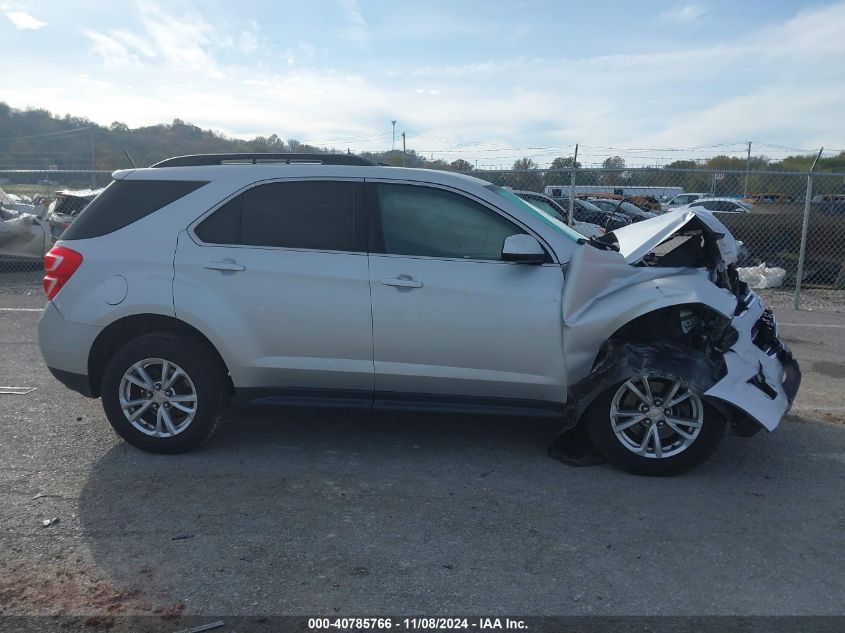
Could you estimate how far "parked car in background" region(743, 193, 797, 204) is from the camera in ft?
47.4

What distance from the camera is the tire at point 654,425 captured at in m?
4.39

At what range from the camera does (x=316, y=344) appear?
15.1 feet

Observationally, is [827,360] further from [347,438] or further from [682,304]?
[347,438]

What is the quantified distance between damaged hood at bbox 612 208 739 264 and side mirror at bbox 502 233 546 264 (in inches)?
25.4

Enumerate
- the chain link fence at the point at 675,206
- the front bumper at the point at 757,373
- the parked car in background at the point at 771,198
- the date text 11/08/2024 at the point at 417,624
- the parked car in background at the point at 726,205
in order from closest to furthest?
1. the date text 11/08/2024 at the point at 417,624
2. the front bumper at the point at 757,373
3. the chain link fence at the point at 675,206
4. the parked car in background at the point at 771,198
5. the parked car in background at the point at 726,205

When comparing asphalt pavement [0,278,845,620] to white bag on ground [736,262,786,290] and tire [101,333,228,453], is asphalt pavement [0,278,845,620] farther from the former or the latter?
white bag on ground [736,262,786,290]

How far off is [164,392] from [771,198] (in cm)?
1555

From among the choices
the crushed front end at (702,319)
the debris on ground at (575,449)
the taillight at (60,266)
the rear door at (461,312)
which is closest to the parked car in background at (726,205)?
the crushed front end at (702,319)

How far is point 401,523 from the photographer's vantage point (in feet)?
12.8

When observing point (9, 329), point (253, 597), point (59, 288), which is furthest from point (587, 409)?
point (9, 329)

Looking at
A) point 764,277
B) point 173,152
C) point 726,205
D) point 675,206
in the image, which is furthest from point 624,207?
point 173,152

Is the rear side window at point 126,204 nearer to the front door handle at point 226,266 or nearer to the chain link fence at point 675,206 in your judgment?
the front door handle at point 226,266

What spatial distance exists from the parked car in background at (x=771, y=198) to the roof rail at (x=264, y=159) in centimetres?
1202

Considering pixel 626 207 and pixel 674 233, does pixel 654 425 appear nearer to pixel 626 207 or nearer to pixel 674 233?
pixel 674 233
